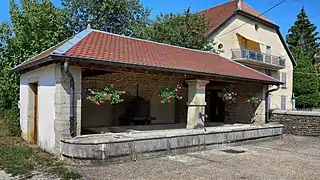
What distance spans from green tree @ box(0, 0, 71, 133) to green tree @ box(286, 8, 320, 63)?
1401 inches

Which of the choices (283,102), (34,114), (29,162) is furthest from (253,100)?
(283,102)

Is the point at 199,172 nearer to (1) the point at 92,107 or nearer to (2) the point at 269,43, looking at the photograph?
(1) the point at 92,107

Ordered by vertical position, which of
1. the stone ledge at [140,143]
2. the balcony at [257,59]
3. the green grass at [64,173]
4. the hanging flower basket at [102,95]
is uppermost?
the balcony at [257,59]

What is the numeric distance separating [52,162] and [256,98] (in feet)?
32.0

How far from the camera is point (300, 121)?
49.1 ft

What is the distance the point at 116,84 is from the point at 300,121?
9.62m

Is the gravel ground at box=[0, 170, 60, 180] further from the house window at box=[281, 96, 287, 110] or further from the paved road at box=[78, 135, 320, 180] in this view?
the house window at box=[281, 96, 287, 110]

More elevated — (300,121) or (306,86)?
(306,86)

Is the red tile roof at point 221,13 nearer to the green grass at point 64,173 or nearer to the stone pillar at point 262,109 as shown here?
the stone pillar at point 262,109

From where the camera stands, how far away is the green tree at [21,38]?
57.4 ft

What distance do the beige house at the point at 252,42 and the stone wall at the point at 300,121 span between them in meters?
8.35

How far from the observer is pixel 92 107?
1398 cm

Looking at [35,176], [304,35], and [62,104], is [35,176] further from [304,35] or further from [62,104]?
[304,35]

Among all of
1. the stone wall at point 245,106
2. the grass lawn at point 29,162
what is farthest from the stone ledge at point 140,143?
the stone wall at point 245,106
